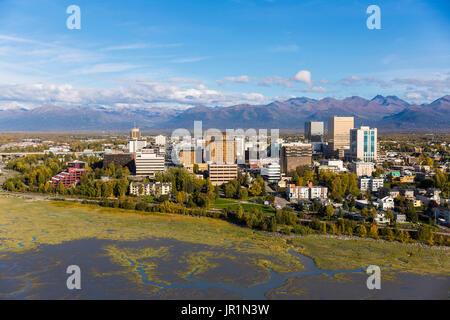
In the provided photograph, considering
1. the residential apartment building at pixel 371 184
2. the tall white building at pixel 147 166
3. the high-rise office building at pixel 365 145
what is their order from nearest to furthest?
the residential apartment building at pixel 371 184 < the tall white building at pixel 147 166 < the high-rise office building at pixel 365 145

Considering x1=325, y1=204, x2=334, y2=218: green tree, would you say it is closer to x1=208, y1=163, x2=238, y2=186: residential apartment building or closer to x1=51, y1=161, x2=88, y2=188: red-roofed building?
x1=208, y1=163, x2=238, y2=186: residential apartment building

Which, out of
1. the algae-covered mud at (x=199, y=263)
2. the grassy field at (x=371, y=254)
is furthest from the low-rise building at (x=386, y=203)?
the algae-covered mud at (x=199, y=263)

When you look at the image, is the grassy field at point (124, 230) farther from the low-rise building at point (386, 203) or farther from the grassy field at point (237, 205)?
the low-rise building at point (386, 203)

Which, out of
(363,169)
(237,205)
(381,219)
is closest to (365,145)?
(363,169)

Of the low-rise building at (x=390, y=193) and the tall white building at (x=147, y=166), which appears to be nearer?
the low-rise building at (x=390, y=193)
